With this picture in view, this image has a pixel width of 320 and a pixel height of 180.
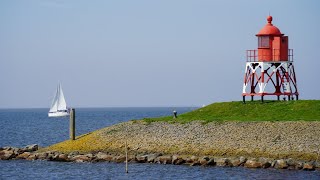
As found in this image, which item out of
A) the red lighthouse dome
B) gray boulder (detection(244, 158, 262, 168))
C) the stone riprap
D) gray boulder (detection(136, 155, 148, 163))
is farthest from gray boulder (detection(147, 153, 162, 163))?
the red lighthouse dome

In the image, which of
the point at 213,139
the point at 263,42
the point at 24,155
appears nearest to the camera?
the point at 213,139

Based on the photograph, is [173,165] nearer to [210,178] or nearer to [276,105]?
[210,178]

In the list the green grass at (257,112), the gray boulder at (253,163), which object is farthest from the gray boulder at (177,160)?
the green grass at (257,112)

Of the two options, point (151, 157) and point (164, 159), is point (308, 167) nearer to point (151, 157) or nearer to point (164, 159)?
point (164, 159)

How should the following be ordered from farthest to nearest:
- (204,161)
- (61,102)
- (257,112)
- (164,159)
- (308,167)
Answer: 1. (61,102)
2. (257,112)
3. (164,159)
4. (204,161)
5. (308,167)

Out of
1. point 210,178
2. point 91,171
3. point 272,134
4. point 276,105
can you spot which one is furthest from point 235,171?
point 276,105

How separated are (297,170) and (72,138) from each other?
22.3m

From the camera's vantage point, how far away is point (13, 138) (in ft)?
332

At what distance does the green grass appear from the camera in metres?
64.6

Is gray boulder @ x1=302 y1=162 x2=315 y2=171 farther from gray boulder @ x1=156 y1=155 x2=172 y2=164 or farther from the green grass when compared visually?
gray boulder @ x1=156 y1=155 x2=172 y2=164

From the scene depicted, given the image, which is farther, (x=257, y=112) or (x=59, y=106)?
(x=59, y=106)

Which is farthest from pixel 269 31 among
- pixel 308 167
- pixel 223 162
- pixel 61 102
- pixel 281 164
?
pixel 61 102

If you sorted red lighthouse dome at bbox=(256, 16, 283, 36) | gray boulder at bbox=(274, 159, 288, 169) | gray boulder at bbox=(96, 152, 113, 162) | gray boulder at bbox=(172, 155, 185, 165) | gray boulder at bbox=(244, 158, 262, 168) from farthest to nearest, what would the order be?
red lighthouse dome at bbox=(256, 16, 283, 36), gray boulder at bbox=(96, 152, 113, 162), gray boulder at bbox=(172, 155, 185, 165), gray boulder at bbox=(244, 158, 262, 168), gray boulder at bbox=(274, 159, 288, 169)

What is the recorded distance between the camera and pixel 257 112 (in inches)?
2667
